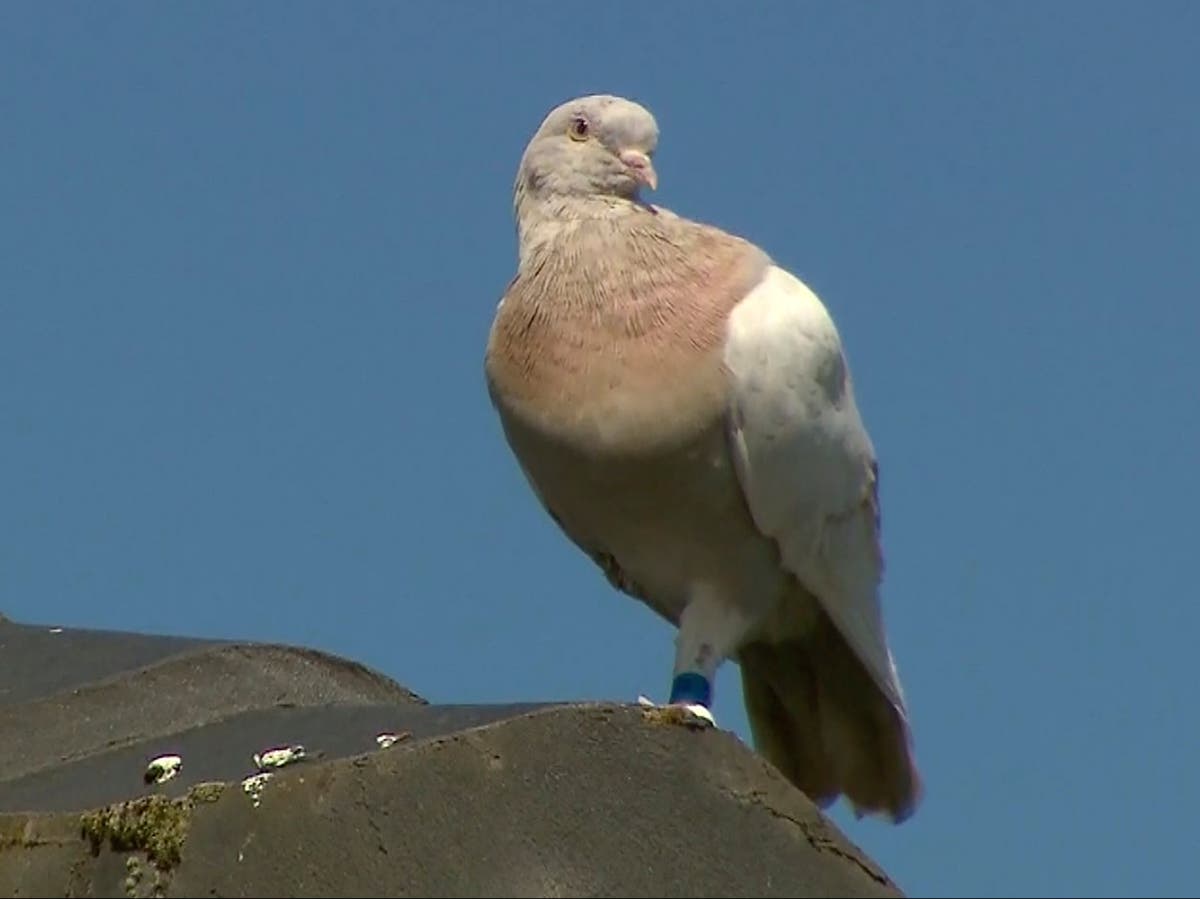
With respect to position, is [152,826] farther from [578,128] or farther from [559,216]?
[578,128]

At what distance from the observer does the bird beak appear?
6.63 metres

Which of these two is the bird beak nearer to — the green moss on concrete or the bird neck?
the bird neck

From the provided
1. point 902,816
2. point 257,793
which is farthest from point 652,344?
point 257,793

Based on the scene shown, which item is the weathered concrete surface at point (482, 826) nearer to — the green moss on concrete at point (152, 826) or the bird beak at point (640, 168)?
the green moss on concrete at point (152, 826)

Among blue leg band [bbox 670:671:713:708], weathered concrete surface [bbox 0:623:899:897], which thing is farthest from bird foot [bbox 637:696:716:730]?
blue leg band [bbox 670:671:713:708]

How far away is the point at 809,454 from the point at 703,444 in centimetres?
40

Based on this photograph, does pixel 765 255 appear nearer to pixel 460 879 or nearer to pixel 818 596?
pixel 818 596

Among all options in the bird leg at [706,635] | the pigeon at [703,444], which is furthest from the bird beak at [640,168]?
the bird leg at [706,635]

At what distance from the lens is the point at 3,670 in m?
5.84

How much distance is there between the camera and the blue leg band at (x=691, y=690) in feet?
19.5

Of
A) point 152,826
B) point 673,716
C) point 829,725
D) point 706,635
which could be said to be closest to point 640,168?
point 706,635

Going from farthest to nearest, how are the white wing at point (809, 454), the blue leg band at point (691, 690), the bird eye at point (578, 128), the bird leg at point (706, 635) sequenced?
the bird eye at point (578, 128) → the bird leg at point (706, 635) → the white wing at point (809, 454) → the blue leg band at point (691, 690)

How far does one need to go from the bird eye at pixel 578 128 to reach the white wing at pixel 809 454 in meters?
0.73

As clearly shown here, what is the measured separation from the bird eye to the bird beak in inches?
5.9
